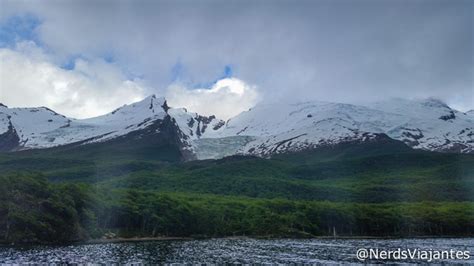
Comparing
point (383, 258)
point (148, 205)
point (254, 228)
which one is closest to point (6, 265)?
point (383, 258)

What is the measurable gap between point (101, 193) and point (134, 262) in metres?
84.9

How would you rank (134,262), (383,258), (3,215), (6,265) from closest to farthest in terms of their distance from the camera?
(6,265) → (134,262) → (383,258) → (3,215)

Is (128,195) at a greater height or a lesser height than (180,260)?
greater

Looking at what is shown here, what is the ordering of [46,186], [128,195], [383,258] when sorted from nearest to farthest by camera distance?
[383,258] < [46,186] < [128,195]

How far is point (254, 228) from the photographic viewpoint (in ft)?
643

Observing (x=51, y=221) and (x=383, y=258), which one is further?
(x=51, y=221)

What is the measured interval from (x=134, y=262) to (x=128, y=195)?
310 ft

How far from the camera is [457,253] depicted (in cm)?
10881

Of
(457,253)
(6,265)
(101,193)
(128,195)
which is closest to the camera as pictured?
(6,265)

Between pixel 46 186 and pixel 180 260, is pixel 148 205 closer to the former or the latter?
pixel 46 186

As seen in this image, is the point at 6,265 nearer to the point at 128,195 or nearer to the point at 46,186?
the point at 46,186

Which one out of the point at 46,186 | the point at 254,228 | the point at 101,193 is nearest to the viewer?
the point at 46,186

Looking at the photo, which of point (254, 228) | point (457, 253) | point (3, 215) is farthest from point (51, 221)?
point (457, 253)

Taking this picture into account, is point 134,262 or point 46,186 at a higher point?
point 46,186
